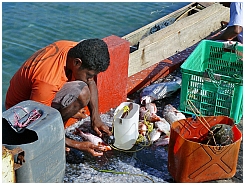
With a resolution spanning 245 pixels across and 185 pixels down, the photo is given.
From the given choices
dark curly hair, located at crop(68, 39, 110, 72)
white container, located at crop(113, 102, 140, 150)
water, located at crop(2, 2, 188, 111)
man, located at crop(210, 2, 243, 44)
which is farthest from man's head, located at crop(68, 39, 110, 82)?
water, located at crop(2, 2, 188, 111)

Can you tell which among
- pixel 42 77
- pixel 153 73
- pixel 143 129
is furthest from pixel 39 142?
pixel 153 73

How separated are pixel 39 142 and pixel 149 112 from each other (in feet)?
6.56

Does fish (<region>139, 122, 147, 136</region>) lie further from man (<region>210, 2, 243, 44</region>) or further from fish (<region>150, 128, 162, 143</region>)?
man (<region>210, 2, 243, 44</region>)

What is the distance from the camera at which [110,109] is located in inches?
210

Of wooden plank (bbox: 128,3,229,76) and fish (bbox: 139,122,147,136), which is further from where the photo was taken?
wooden plank (bbox: 128,3,229,76)

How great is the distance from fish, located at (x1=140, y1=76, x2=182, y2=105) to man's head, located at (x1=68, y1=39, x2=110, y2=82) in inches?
51.7

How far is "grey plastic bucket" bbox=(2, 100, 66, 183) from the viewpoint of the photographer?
10.9 ft

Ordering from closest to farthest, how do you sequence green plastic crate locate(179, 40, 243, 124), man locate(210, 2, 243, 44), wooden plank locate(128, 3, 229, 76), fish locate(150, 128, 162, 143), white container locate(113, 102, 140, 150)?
1. white container locate(113, 102, 140, 150)
2. fish locate(150, 128, 162, 143)
3. green plastic crate locate(179, 40, 243, 124)
4. wooden plank locate(128, 3, 229, 76)
5. man locate(210, 2, 243, 44)

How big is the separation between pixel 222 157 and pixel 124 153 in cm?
113

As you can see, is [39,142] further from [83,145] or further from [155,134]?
[155,134]

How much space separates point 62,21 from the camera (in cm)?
1009

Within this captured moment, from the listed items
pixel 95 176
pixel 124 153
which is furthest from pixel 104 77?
pixel 95 176

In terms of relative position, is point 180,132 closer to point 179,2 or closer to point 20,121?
point 20,121

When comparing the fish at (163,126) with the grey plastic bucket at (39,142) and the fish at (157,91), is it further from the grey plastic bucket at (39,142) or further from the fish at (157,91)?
the grey plastic bucket at (39,142)
